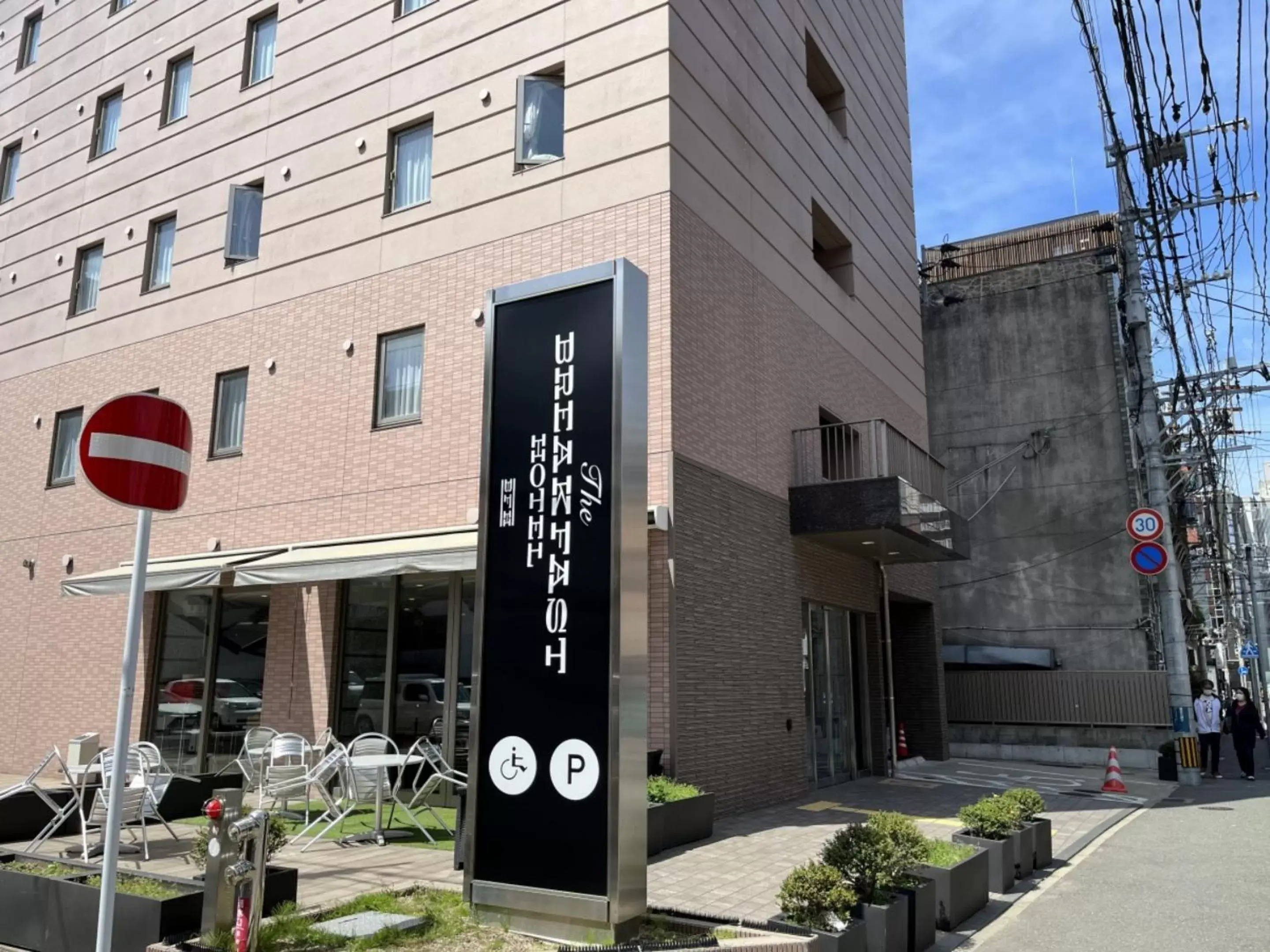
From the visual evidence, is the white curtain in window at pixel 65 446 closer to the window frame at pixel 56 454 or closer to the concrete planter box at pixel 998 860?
the window frame at pixel 56 454

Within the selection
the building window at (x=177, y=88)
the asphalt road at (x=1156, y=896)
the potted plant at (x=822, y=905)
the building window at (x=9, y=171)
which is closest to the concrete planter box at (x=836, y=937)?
the potted plant at (x=822, y=905)

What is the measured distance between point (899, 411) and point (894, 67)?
26.2 feet

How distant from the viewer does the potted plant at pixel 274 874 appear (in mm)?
5770

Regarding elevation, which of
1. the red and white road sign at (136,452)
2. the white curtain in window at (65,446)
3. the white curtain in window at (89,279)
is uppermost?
the white curtain in window at (89,279)

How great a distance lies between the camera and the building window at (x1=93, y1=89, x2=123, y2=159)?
18.7m

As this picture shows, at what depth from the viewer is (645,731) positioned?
539cm

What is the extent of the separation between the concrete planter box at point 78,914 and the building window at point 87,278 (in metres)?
14.8

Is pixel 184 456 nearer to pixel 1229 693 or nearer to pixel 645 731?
pixel 645 731

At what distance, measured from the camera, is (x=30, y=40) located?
70.9ft

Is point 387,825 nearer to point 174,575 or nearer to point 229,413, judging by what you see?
point 174,575

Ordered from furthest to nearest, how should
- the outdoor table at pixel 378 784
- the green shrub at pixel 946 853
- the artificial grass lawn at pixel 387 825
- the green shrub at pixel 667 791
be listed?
the artificial grass lawn at pixel 387 825
the green shrub at pixel 667 791
the outdoor table at pixel 378 784
the green shrub at pixel 946 853

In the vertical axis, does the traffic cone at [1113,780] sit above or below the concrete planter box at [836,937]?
below

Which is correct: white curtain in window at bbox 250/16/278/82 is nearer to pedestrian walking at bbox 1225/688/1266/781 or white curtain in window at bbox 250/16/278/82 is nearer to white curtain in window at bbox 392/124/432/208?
white curtain in window at bbox 392/124/432/208

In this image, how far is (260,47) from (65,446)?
7.95m
